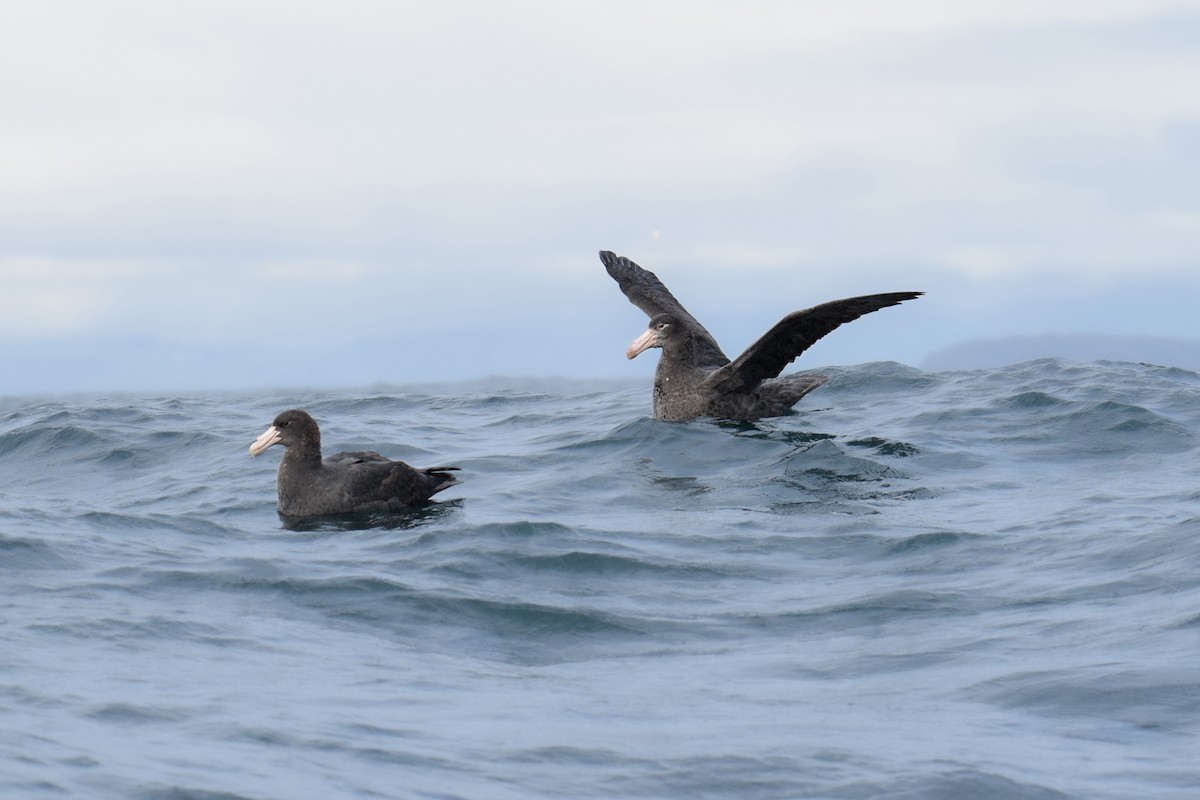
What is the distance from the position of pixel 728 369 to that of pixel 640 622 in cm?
730

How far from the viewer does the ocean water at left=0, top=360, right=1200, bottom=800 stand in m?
7.86

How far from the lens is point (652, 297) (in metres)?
21.0

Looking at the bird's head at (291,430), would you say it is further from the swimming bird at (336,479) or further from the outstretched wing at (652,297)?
the outstretched wing at (652,297)

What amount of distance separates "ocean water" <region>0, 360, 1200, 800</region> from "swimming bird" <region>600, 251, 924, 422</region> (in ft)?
1.27

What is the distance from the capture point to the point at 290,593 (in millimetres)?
11188

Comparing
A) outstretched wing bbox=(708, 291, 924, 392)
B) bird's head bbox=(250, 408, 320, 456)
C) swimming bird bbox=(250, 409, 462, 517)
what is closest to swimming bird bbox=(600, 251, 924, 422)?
outstretched wing bbox=(708, 291, 924, 392)

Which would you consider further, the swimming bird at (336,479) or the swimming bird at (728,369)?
the swimming bird at (728,369)

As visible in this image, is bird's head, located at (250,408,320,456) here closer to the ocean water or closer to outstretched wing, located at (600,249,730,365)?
the ocean water

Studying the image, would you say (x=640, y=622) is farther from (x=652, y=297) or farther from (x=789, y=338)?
(x=652, y=297)

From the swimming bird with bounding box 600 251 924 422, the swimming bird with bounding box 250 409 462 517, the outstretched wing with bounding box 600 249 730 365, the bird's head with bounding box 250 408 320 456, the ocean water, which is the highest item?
the outstretched wing with bounding box 600 249 730 365

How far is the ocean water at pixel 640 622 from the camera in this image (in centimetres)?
786

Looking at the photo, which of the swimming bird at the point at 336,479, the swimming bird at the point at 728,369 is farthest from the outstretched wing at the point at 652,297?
the swimming bird at the point at 336,479

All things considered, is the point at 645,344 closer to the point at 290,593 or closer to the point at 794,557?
the point at 794,557

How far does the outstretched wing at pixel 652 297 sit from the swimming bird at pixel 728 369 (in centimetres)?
3
